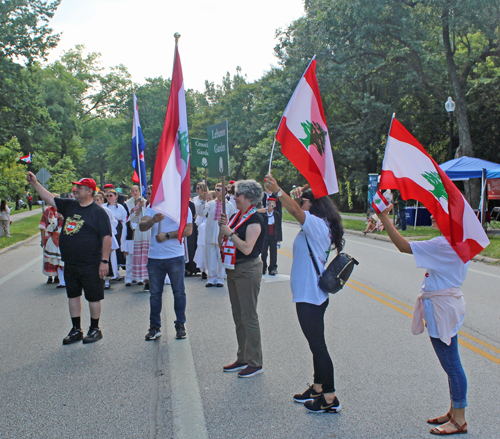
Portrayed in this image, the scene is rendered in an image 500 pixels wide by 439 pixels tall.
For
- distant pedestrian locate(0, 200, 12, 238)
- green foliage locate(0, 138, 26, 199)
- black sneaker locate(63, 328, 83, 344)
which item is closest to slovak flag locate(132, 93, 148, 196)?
black sneaker locate(63, 328, 83, 344)

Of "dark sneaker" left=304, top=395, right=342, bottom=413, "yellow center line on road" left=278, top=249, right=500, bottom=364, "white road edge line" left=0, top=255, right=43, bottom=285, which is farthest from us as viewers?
"white road edge line" left=0, top=255, right=43, bottom=285

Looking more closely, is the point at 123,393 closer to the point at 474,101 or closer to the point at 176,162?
the point at 176,162

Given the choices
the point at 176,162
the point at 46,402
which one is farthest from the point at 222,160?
the point at 46,402

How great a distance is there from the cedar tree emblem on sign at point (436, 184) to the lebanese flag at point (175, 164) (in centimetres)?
253

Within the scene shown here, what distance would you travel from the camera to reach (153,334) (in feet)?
19.4

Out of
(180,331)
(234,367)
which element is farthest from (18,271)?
(234,367)

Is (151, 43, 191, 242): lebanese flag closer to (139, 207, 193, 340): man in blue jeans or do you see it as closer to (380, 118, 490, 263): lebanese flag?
(139, 207, 193, 340): man in blue jeans

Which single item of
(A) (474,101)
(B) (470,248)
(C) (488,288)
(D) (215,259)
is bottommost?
(C) (488,288)

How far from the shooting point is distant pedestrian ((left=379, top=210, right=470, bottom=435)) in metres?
3.50

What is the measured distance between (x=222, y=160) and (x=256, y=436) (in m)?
3.31

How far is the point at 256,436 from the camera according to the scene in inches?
136

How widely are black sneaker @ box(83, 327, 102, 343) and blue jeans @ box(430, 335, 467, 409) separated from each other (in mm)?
3910

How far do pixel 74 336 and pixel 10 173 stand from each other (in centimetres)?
1636

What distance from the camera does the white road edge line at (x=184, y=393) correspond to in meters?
3.58
